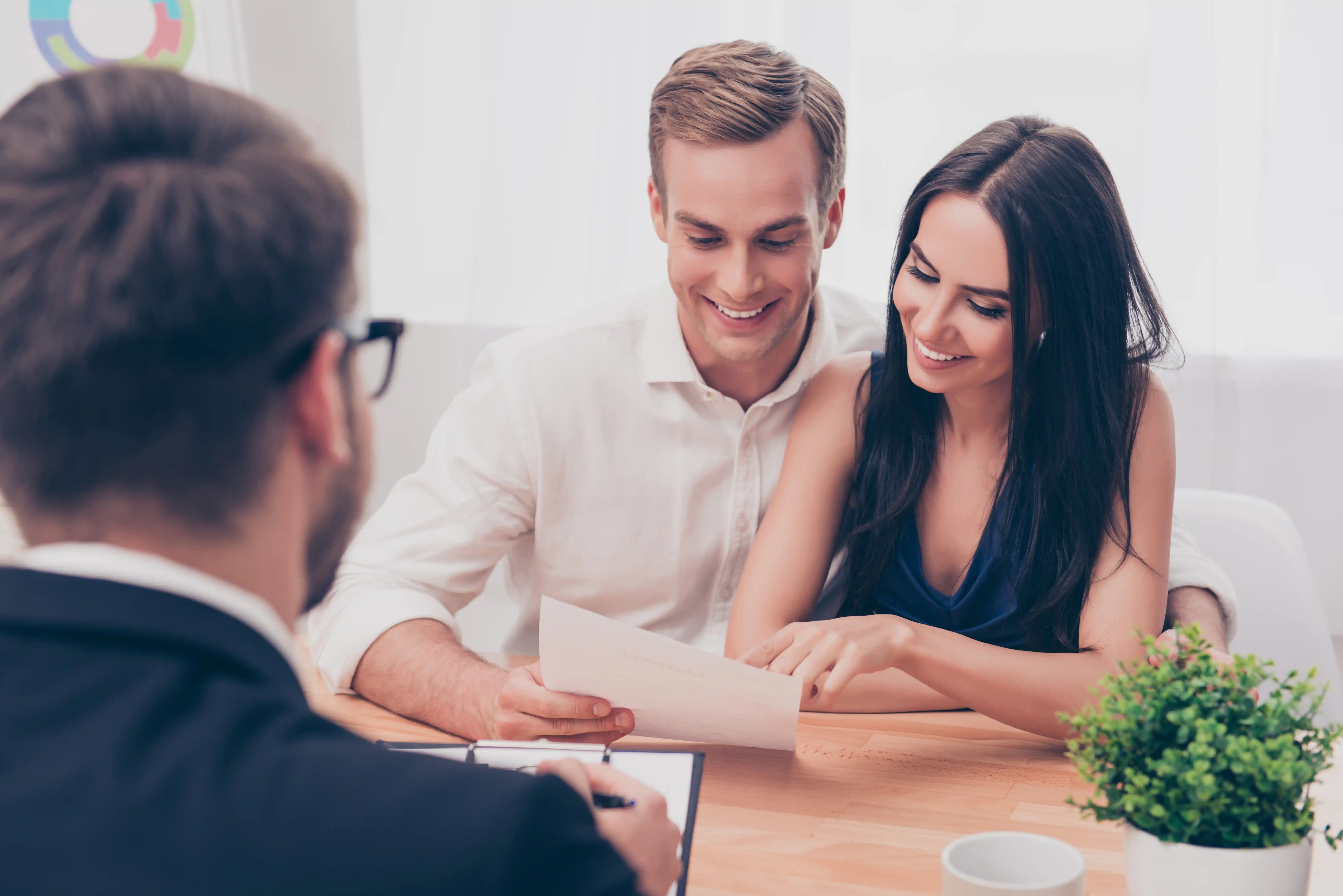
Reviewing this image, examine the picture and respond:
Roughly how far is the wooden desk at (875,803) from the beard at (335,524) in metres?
0.47

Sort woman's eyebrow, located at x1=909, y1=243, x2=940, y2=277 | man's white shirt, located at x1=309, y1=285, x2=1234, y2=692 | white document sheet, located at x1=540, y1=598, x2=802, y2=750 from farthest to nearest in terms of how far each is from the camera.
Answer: man's white shirt, located at x1=309, y1=285, x2=1234, y2=692, woman's eyebrow, located at x1=909, y1=243, x2=940, y2=277, white document sheet, located at x1=540, y1=598, x2=802, y2=750

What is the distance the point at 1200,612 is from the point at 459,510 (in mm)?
1086

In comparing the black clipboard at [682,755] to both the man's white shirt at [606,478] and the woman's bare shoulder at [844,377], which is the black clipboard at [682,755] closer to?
the man's white shirt at [606,478]

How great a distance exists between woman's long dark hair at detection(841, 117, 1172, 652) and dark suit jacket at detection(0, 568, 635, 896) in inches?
42.5

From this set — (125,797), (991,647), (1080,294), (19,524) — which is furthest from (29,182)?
(1080,294)

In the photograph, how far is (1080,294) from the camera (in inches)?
57.2

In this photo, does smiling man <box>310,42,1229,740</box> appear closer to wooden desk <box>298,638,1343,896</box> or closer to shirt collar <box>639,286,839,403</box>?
shirt collar <box>639,286,839,403</box>

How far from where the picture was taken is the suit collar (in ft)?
1.74

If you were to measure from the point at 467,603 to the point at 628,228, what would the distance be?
1.43 m

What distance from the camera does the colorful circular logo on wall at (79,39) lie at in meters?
3.04

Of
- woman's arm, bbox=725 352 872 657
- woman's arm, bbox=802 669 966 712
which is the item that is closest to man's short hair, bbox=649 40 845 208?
woman's arm, bbox=725 352 872 657

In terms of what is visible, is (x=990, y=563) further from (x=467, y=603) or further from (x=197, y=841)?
(x=197, y=841)

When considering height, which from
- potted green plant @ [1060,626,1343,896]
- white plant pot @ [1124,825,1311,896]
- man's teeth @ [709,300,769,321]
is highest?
man's teeth @ [709,300,769,321]

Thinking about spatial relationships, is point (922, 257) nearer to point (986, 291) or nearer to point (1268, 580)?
point (986, 291)
